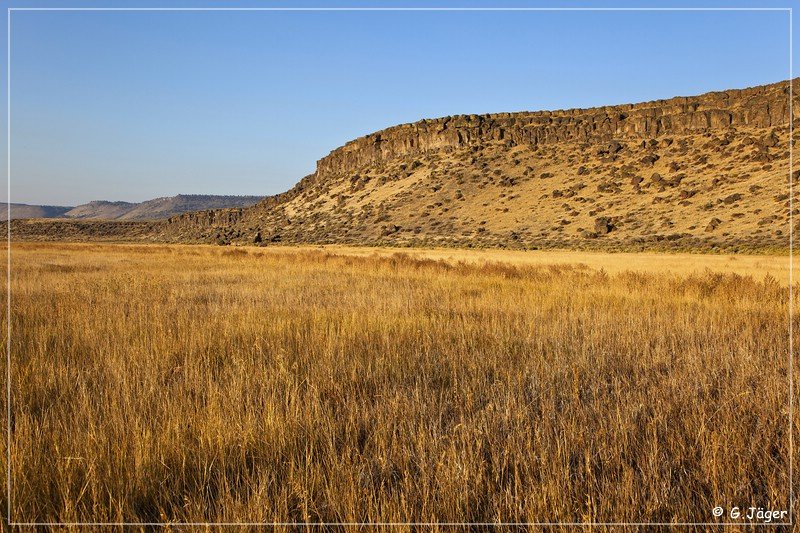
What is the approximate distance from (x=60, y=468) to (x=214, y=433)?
768mm

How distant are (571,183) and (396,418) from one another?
58016 mm

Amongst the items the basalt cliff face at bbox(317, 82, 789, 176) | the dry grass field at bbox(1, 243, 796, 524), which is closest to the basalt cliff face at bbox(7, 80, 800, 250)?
the basalt cliff face at bbox(317, 82, 789, 176)

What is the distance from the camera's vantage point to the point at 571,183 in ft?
184

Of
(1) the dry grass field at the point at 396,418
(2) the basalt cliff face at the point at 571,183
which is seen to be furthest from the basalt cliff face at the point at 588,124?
(1) the dry grass field at the point at 396,418

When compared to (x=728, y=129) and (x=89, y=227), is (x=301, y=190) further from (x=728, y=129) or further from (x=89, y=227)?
(x=728, y=129)

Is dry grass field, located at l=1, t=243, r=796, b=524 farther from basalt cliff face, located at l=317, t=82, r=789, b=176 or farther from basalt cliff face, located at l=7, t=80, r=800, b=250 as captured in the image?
basalt cliff face, located at l=317, t=82, r=789, b=176

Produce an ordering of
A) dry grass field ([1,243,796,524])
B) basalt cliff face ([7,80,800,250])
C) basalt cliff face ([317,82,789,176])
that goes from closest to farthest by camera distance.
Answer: dry grass field ([1,243,796,524])
basalt cliff face ([7,80,800,250])
basalt cliff face ([317,82,789,176])

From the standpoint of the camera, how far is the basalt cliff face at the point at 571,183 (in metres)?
40.1

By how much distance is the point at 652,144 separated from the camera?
191 feet

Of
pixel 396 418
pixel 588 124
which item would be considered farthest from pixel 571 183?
pixel 396 418

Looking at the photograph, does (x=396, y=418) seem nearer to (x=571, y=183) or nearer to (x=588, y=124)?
(x=571, y=183)

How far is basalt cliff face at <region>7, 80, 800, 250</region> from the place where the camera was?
40.1 metres

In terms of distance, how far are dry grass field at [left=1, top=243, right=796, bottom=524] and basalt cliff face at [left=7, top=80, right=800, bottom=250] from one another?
31782 mm

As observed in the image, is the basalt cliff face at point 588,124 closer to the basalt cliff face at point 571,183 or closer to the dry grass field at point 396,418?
the basalt cliff face at point 571,183
